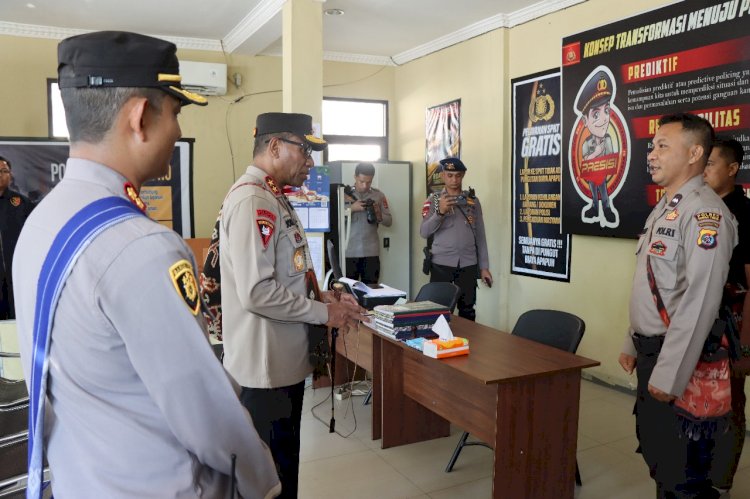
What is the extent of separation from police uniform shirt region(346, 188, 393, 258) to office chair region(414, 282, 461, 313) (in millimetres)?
2059

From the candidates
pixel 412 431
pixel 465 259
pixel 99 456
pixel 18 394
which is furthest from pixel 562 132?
pixel 99 456

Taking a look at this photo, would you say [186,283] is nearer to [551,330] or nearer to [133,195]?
[133,195]

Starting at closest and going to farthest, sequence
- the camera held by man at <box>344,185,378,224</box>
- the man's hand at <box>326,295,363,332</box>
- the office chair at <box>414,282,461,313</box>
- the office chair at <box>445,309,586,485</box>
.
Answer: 1. the man's hand at <box>326,295,363,332</box>
2. the office chair at <box>445,309,586,485</box>
3. the office chair at <box>414,282,461,313</box>
4. the camera held by man at <box>344,185,378,224</box>

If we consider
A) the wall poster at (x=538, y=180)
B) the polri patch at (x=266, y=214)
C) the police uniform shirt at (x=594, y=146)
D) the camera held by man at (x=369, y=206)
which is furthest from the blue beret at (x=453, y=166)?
the polri patch at (x=266, y=214)

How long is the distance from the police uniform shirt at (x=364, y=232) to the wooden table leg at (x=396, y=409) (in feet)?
8.80

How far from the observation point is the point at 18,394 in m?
2.72

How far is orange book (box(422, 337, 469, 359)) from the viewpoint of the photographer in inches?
102

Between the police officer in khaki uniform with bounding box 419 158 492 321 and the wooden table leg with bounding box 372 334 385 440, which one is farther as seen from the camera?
the police officer in khaki uniform with bounding box 419 158 492 321

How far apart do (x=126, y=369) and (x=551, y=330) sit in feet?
8.26

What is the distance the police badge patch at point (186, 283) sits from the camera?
81 cm

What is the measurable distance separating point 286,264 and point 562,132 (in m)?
3.51

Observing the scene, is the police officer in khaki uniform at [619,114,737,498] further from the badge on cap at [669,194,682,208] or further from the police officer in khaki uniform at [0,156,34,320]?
the police officer in khaki uniform at [0,156,34,320]

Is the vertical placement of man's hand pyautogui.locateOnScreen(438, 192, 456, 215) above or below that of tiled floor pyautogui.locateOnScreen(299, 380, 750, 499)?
above

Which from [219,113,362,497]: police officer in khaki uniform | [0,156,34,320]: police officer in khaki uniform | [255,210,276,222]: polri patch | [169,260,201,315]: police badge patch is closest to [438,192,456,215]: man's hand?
[219,113,362,497]: police officer in khaki uniform
